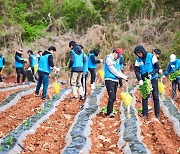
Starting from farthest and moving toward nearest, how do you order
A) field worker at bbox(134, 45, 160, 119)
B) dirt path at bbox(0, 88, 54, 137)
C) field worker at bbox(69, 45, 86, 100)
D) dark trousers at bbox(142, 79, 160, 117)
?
field worker at bbox(69, 45, 86, 100), dark trousers at bbox(142, 79, 160, 117), field worker at bbox(134, 45, 160, 119), dirt path at bbox(0, 88, 54, 137)

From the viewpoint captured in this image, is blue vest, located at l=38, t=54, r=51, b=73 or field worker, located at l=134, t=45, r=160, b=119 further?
blue vest, located at l=38, t=54, r=51, b=73

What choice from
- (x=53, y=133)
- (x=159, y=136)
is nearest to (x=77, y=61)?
(x=53, y=133)

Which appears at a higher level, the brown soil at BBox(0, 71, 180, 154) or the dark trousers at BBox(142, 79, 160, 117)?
the dark trousers at BBox(142, 79, 160, 117)

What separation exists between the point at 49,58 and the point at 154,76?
3285mm

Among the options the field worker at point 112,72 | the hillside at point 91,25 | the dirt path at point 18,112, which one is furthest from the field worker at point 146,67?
the hillside at point 91,25

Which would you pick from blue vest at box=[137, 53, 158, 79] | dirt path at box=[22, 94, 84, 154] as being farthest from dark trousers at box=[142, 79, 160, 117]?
dirt path at box=[22, 94, 84, 154]

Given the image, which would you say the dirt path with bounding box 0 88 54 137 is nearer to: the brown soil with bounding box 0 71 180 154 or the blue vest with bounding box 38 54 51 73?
the brown soil with bounding box 0 71 180 154

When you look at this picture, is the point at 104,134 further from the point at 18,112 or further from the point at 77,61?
the point at 77,61

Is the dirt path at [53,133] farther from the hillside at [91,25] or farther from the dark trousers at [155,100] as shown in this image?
the hillside at [91,25]

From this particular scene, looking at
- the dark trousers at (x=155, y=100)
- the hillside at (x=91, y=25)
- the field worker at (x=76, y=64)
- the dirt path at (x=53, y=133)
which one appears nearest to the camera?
the dirt path at (x=53, y=133)

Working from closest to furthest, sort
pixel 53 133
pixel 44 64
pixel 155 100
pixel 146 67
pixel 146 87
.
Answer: pixel 53 133 < pixel 146 87 < pixel 146 67 < pixel 155 100 < pixel 44 64

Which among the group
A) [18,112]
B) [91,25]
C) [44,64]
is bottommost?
[18,112]

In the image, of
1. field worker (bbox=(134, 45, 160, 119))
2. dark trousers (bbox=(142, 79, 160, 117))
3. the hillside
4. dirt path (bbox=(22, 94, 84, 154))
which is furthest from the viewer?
the hillside

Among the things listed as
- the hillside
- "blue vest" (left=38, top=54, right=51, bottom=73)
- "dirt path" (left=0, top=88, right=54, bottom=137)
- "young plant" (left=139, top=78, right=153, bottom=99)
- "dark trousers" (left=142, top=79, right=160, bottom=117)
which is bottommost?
"dirt path" (left=0, top=88, right=54, bottom=137)
